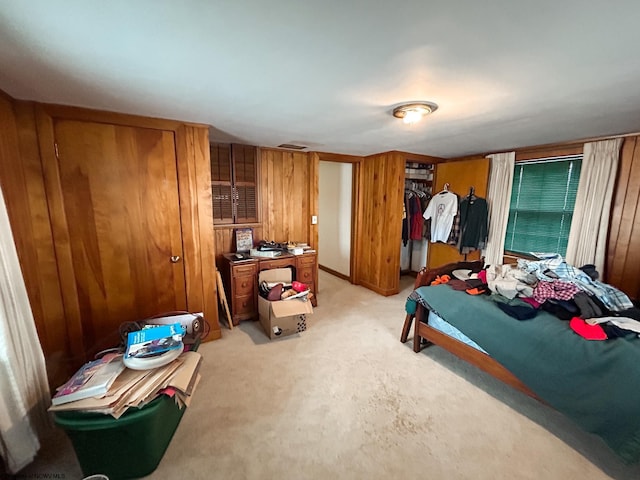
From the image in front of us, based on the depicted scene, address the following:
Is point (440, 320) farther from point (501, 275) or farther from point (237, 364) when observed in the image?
point (237, 364)

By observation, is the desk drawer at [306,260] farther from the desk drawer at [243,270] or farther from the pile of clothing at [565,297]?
the pile of clothing at [565,297]

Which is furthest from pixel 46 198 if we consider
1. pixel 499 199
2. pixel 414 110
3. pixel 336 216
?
pixel 499 199

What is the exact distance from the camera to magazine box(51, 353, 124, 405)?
125 cm

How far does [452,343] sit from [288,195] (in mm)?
2586

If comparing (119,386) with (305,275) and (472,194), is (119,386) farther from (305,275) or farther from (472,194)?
(472,194)

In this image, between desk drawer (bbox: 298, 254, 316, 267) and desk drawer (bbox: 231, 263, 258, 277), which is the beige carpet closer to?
desk drawer (bbox: 231, 263, 258, 277)

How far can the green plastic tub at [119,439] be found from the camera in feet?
3.98

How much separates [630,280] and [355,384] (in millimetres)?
2950

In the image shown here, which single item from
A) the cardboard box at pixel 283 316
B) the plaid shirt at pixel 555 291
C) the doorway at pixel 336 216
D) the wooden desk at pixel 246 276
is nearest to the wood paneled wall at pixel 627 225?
the plaid shirt at pixel 555 291

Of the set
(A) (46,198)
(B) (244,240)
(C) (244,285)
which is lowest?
(C) (244,285)

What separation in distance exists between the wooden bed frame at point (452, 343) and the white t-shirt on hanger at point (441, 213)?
1179 millimetres

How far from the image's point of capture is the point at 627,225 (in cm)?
256

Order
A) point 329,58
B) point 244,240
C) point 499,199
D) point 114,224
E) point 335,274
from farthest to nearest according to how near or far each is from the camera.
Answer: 1. point 335,274
2. point 499,199
3. point 244,240
4. point 114,224
5. point 329,58

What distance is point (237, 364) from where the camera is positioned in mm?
2289
